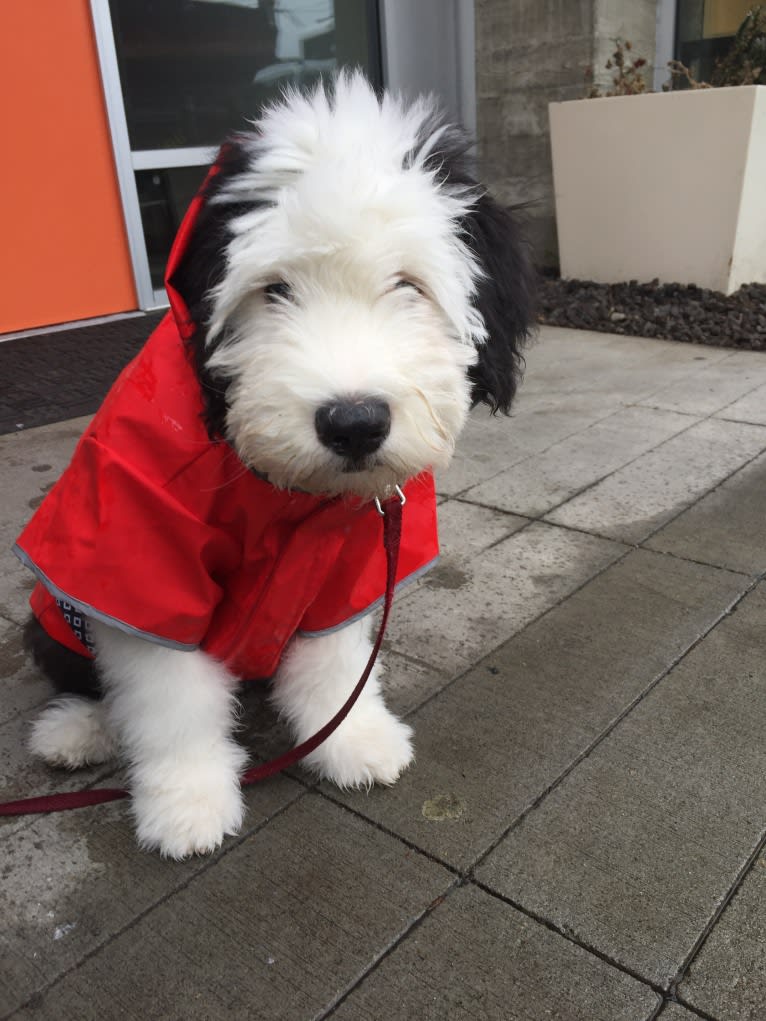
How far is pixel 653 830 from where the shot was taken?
1938mm

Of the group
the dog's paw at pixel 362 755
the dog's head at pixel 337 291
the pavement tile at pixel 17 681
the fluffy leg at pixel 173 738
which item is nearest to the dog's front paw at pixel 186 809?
the fluffy leg at pixel 173 738

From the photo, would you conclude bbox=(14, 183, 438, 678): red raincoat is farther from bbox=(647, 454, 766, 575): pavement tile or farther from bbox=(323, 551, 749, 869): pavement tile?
bbox=(647, 454, 766, 575): pavement tile

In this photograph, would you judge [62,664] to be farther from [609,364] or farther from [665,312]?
[665,312]

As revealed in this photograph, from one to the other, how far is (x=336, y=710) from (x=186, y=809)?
44 cm

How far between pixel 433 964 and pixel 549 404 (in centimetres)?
365

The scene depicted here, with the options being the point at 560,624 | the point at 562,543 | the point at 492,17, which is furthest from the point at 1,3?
the point at 560,624

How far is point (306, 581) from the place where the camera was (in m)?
1.89

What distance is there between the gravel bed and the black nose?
4.58 meters

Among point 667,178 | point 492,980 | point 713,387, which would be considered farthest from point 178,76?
point 492,980

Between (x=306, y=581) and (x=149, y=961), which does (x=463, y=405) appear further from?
(x=149, y=961)

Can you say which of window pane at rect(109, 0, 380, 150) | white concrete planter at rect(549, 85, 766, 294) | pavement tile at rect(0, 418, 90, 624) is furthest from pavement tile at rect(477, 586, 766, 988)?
window pane at rect(109, 0, 380, 150)

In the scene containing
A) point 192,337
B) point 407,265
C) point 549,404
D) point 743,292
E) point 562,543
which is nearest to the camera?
point 407,265

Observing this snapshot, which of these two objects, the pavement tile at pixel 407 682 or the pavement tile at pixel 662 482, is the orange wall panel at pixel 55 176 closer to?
the pavement tile at pixel 662 482

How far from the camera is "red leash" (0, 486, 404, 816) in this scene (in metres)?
1.88
